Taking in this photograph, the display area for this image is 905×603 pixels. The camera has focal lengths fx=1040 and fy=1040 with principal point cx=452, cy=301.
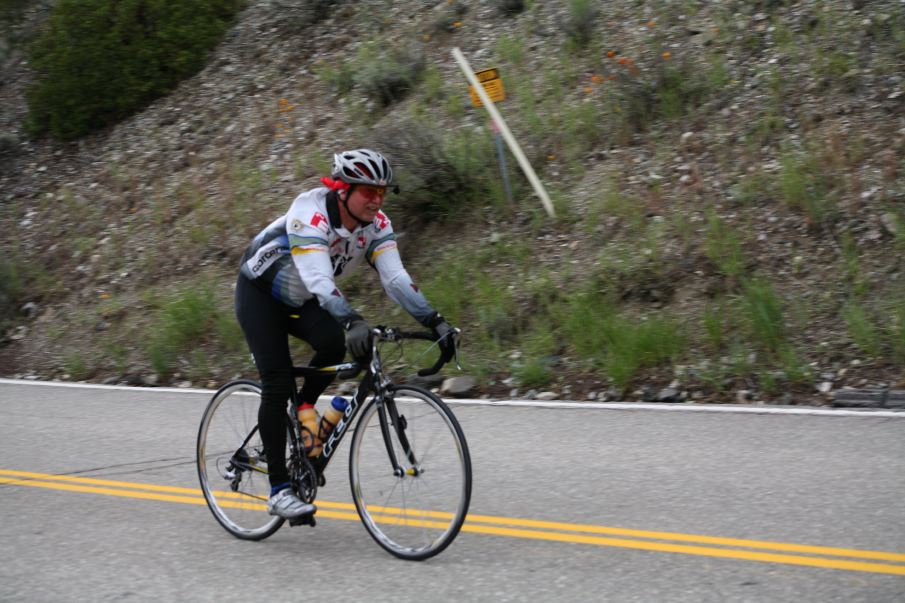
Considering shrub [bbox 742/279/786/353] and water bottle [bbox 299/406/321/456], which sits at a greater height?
water bottle [bbox 299/406/321/456]

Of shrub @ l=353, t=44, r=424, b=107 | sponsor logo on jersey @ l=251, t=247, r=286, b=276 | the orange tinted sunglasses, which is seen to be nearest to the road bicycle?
sponsor logo on jersey @ l=251, t=247, r=286, b=276

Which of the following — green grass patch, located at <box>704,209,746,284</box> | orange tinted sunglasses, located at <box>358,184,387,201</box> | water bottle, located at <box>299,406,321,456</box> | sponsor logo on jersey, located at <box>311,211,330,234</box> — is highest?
orange tinted sunglasses, located at <box>358,184,387,201</box>

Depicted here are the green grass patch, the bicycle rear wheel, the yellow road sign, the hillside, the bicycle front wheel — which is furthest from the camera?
the yellow road sign

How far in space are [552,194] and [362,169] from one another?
288 inches

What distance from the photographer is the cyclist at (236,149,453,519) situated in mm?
5233

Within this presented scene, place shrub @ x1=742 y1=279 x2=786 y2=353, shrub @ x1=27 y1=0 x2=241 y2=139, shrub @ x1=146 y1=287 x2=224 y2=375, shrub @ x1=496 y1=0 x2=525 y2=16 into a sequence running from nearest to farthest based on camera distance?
1. shrub @ x1=742 y1=279 x2=786 y2=353
2. shrub @ x1=146 y1=287 x2=224 y2=375
3. shrub @ x1=496 y1=0 x2=525 y2=16
4. shrub @ x1=27 y1=0 x2=241 y2=139

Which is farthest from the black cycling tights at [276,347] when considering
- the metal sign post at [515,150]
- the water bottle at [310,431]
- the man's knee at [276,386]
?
the metal sign post at [515,150]

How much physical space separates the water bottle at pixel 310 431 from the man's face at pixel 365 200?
113 cm

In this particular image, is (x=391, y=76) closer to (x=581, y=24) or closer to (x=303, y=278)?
(x=581, y=24)

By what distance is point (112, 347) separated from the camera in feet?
42.3

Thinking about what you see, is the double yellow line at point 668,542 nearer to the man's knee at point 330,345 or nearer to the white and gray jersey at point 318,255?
the man's knee at point 330,345

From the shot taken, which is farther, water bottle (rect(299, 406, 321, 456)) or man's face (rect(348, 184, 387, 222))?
water bottle (rect(299, 406, 321, 456))

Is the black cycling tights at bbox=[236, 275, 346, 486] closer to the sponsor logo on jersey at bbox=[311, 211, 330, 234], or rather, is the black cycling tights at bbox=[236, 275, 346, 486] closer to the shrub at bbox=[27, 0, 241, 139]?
the sponsor logo on jersey at bbox=[311, 211, 330, 234]

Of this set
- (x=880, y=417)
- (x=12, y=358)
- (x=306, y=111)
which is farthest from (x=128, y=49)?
(x=880, y=417)
